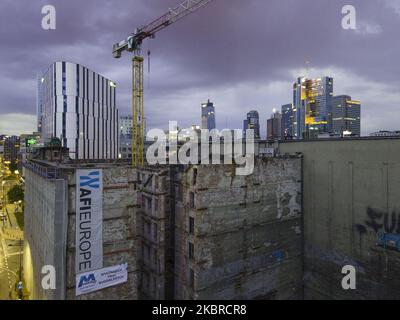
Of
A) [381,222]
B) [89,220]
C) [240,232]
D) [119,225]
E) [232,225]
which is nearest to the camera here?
[89,220]

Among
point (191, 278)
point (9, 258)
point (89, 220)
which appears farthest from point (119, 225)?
point (9, 258)

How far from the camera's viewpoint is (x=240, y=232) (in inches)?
1098

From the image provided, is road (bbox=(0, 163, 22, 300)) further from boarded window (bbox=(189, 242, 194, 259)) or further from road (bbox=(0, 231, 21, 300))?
boarded window (bbox=(189, 242, 194, 259))

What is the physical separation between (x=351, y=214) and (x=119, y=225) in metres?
23.1

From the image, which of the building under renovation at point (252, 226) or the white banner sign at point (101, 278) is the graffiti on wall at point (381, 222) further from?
the white banner sign at point (101, 278)

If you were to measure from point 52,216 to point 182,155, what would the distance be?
3339cm

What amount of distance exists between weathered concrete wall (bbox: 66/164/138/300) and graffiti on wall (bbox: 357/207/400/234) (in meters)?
22.3

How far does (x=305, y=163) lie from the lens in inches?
1325

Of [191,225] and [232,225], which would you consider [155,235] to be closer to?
[191,225]

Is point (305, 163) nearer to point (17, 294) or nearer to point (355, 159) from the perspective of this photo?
point (355, 159)

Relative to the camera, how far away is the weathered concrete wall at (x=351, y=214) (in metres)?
27.3

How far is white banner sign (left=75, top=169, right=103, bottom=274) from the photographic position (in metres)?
19.2

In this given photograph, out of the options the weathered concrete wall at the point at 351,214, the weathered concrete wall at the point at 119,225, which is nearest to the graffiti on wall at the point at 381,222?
the weathered concrete wall at the point at 351,214

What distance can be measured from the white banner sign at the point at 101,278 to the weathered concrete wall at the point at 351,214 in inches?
865
